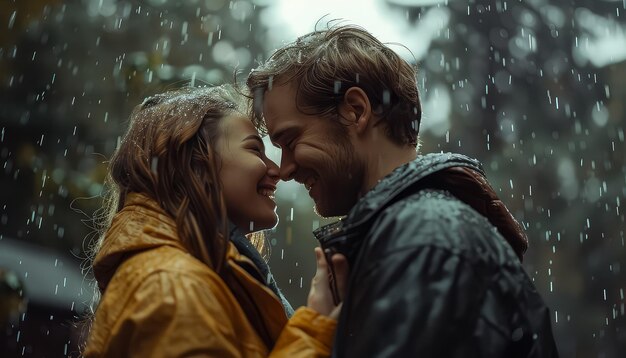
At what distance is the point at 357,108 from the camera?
282 cm

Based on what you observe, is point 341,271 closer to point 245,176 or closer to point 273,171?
point 245,176

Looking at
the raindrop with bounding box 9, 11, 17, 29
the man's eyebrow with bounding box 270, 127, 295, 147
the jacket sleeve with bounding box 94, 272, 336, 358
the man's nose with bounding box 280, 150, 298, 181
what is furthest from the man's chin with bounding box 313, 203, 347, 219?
the raindrop with bounding box 9, 11, 17, 29

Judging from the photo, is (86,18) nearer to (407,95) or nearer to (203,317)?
(407,95)

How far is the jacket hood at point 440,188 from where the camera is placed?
216 centimetres

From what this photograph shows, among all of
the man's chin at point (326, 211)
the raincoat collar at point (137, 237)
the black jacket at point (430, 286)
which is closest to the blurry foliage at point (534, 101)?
the man's chin at point (326, 211)

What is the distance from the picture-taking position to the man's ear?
9.13ft

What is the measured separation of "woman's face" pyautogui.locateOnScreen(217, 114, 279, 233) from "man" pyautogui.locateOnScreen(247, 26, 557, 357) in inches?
6.1

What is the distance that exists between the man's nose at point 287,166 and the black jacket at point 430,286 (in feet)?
2.62

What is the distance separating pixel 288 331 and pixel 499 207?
80cm

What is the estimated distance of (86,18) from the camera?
8188mm

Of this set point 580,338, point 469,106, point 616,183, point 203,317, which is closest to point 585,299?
point 580,338

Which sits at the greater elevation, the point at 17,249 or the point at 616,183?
the point at 616,183

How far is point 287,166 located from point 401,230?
1040 millimetres

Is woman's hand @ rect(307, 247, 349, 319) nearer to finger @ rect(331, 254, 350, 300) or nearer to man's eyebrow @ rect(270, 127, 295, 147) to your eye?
finger @ rect(331, 254, 350, 300)
